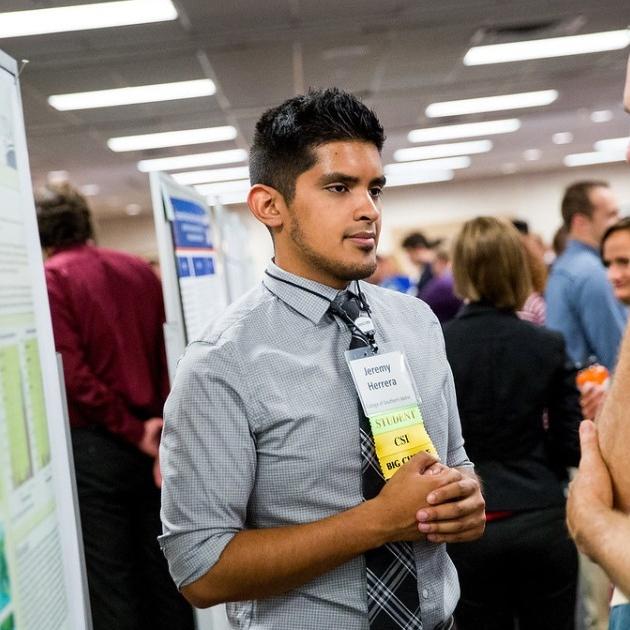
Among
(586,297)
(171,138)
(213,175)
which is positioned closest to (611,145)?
(213,175)

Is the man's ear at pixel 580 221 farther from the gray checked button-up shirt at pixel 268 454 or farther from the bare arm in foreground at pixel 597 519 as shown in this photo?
the bare arm in foreground at pixel 597 519

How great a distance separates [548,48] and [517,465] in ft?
17.5

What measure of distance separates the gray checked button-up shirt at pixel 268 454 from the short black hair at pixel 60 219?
1522 millimetres

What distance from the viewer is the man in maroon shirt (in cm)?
255

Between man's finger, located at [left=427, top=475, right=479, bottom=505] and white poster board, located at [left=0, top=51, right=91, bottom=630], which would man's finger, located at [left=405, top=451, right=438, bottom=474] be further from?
white poster board, located at [left=0, top=51, right=91, bottom=630]

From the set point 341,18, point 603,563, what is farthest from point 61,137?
point 603,563

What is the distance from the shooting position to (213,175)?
36.5 feet

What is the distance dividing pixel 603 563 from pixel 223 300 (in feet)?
8.36

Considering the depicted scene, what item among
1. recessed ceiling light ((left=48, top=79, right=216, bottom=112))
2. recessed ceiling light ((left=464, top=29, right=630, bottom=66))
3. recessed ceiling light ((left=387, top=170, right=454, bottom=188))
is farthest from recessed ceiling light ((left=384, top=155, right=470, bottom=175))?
recessed ceiling light ((left=48, top=79, right=216, bottom=112))

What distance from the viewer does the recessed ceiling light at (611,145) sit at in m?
12.0

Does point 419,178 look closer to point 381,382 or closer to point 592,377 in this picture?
point 592,377

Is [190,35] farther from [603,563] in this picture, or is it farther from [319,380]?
[603,563]

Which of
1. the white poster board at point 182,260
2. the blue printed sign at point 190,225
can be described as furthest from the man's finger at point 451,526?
the blue printed sign at point 190,225

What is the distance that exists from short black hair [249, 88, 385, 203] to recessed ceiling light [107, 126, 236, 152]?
23.2 feet
